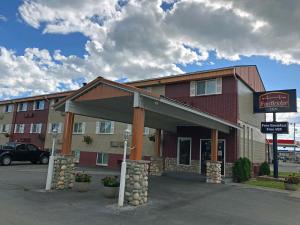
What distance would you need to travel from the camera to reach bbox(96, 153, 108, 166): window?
959 inches

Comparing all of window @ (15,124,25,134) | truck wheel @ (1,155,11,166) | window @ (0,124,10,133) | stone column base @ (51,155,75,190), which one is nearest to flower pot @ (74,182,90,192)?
stone column base @ (51,155,75,190)

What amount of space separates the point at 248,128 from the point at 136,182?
13.2 meters

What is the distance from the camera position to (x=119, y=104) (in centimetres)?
1221

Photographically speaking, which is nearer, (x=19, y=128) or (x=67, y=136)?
(x=67, y=136)

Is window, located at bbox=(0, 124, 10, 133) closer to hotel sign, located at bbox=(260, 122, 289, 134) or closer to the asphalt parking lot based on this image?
the asphalt parking lot

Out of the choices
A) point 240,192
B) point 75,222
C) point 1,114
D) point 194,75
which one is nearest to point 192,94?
point 194,75

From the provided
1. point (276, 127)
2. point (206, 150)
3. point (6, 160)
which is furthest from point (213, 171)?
point (6, 160)

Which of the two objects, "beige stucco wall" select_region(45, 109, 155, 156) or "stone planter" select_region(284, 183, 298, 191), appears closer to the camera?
"stone planter" select_region(284, 183, 298, 191)

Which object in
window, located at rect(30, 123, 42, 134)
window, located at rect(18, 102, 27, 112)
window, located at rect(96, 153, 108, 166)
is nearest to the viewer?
window, located at rect(96, 153, 108, 166)

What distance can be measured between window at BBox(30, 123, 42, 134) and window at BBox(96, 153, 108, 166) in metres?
10.00

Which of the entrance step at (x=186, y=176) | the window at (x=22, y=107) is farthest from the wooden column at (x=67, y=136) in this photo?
the window at (x=22, y=107)

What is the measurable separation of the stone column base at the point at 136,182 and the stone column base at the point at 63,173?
3.50 meters

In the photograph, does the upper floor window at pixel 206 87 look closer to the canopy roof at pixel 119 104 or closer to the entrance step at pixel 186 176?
the canopy roof at pixel 119 104

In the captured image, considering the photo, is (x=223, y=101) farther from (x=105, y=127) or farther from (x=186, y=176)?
(x=105, y=127)
